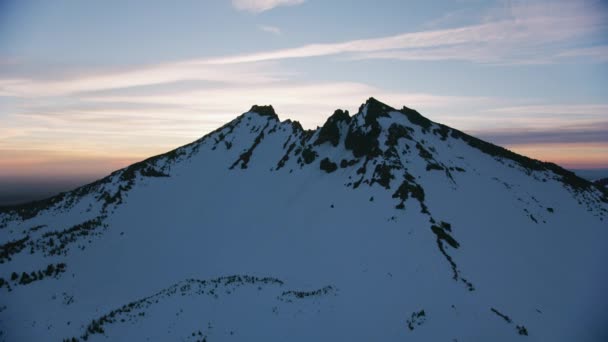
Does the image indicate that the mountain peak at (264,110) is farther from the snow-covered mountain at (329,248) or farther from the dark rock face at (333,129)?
the dark rock face at (333,129)

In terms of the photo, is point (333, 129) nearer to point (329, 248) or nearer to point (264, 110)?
point (329, 248)

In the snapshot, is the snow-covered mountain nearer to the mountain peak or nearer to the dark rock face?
the dark rock face

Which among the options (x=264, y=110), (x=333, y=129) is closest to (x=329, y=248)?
(x=333, y=129)

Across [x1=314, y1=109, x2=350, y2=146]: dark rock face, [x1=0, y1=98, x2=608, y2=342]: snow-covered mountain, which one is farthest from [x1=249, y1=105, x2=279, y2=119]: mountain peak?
[x1=314, y1=109, x2=350, y2=146]: dark rock face

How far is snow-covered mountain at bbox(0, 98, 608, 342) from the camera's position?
24062 millimetres

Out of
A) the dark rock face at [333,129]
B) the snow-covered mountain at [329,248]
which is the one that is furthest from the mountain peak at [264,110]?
the dark rock face at [333,129]

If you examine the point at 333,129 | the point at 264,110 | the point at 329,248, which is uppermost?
the point at 264,110

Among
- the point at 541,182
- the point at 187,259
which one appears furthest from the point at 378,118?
the point at 187,259

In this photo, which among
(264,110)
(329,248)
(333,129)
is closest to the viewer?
→ (329,248)

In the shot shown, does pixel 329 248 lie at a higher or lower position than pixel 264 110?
lower

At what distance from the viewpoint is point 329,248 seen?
38.9m

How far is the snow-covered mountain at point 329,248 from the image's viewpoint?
24062 millimetres

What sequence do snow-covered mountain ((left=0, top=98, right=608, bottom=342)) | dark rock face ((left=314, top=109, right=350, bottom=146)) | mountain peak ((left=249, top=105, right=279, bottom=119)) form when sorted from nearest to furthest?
1. snow-covered mountain ((left=0, top=98, right=608, bottom=342))
2. dark rock face ((left=314, top=109, right=350, bottom=146))
3. mountain peak ((left=249, top=105, right=279, bottom=119))

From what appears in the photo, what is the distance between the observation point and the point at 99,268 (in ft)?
135
